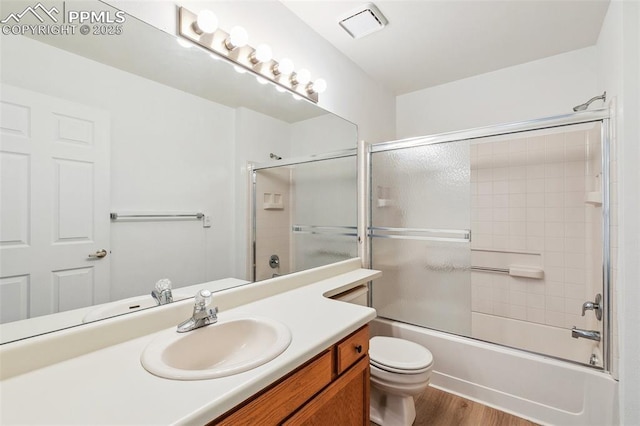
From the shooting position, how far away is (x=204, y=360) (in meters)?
1.01

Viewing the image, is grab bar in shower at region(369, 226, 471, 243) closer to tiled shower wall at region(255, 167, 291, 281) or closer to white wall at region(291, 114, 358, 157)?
white wall at region(291, 114, 358, 157)

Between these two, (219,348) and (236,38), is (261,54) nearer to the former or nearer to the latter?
(236,38)

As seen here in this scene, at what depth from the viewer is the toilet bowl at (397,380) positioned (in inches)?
59.0

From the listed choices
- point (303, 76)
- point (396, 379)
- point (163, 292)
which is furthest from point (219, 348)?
point (303, 76)

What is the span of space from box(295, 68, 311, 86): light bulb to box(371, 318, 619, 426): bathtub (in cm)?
183

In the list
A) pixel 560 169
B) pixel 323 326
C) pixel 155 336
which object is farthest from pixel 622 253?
pixel 155 336

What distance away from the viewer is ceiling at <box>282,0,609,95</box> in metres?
1.63

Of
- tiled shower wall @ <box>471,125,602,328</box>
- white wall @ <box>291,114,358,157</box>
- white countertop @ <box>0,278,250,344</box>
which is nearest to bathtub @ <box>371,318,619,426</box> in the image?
tiled shower wall @ <box>471,125,602,328</box>

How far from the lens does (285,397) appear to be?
0.83 metres

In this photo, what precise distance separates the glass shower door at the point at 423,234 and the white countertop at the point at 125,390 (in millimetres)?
1251

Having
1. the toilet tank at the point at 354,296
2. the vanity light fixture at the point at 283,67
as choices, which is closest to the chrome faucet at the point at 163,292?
the toilet tank at the point at 354,296

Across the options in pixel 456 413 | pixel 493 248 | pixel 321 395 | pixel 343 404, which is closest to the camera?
pixel 321 395

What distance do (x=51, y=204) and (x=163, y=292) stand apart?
1.50 feet

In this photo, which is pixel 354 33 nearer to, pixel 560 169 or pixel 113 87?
pixel 113 87
